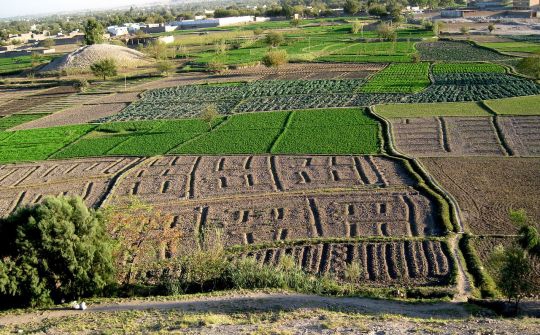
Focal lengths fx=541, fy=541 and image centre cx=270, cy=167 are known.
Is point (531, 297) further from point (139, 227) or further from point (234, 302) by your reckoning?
point (139, 227)

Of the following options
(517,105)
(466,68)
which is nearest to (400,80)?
(466,68)

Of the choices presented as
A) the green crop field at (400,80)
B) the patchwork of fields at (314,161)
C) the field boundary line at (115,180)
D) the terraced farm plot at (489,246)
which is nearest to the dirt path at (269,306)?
the patchwork of fields at (314,161)

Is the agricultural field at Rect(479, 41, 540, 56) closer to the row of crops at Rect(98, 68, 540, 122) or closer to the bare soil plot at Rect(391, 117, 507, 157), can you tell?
the row of crops at Rect(98, 68, 540, 122)

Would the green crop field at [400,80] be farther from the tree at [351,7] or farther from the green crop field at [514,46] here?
the tree at [351,7]

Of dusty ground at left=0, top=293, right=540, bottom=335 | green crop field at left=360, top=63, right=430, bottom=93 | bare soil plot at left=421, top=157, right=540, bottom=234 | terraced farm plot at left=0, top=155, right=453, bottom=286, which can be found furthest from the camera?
green crop field at left=360, top=63, right=430, bottom=93

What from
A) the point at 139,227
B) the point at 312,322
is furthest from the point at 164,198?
the point at 312,322

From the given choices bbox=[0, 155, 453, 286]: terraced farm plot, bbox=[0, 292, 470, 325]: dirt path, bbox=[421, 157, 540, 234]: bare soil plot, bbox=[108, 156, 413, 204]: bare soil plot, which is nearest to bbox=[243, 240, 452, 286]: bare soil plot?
bbox=[0, 155, 453, 286]: terraced farm plot
